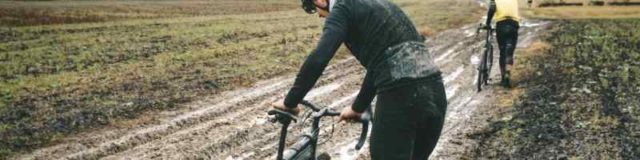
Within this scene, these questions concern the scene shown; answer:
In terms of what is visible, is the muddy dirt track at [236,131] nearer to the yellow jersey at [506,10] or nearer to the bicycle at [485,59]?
the bicycle at [485,59]

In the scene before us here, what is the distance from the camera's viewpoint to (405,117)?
15.5 ft

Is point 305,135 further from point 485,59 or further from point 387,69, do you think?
point 485,59

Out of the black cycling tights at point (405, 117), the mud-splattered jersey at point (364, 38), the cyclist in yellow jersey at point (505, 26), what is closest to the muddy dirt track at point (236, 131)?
the cyclist in yellow jersey at point (505, 26)

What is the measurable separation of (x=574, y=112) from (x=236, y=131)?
5.74 metres

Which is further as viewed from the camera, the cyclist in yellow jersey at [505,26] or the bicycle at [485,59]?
the bicycle at [485,59]

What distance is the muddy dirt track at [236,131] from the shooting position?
9.29 metres

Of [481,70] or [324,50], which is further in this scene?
[481,70]

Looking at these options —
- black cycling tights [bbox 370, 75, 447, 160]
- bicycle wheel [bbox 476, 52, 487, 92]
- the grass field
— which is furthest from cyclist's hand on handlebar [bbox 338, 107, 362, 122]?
bicycle wheel [bbox 476, 52, 487, 92]

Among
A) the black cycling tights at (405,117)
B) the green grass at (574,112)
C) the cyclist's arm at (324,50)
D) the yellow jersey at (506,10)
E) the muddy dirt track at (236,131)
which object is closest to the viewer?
the cyclist's arm at (324,50)

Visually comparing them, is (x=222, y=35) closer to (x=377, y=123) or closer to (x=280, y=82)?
(x=280, y=82)

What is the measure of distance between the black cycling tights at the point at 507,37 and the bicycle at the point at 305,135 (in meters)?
9.81

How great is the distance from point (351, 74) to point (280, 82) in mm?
2006

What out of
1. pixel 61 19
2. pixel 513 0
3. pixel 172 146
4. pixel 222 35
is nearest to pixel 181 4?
pixel 61 19

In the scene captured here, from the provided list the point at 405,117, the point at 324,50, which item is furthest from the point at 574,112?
the point at 324,50
